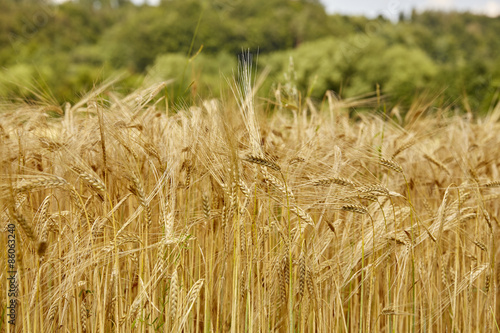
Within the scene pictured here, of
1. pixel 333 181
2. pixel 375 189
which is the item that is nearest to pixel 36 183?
pixel 333 181

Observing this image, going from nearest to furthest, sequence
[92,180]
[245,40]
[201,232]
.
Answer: [92,180] → [201,232] → [245,40]

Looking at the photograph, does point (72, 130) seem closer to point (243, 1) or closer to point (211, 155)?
point (211, 155)

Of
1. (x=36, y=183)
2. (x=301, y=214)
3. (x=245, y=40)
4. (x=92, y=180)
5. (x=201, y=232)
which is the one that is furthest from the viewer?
(x=245, y=40)

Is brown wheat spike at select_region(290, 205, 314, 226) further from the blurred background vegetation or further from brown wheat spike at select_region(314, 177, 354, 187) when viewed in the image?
the blurred background vegetation

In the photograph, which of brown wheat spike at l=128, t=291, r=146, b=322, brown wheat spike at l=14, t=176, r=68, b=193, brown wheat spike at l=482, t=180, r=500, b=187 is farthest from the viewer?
brown wheat spike at l=482, t=180, r=500, b=187

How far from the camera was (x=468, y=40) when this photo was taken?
139ft

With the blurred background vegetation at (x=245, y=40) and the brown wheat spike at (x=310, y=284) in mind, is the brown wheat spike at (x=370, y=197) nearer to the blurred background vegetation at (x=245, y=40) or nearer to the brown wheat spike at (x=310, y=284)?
the brown wheat spike at (x=310, y=284)

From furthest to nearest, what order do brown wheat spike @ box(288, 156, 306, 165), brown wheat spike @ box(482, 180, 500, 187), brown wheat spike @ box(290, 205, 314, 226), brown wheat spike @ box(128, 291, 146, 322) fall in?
brown wheat spike @ box(482, 180, 500, 187)
brown wheat spike @ box(288, 156, 306, 165)
brown wheat spike @ box(290, 205, 314, 226)
brown wheat spike @ box(128, 291, 146, 322)

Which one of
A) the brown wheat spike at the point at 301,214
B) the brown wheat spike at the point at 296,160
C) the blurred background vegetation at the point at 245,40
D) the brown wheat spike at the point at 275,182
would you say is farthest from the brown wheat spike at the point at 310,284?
the blurred background vegetation at the point at 245,40

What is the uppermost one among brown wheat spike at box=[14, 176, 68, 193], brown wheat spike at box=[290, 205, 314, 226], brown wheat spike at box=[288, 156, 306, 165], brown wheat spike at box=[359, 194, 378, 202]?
brown wheat spike at box=[288, 156, 306, 165]

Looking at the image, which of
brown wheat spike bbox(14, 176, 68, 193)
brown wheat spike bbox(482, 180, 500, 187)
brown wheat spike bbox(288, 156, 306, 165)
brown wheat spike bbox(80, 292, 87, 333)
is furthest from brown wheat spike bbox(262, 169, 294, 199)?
brown wheat spike bbox(482, 180, 500, 187)

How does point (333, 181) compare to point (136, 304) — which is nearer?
point (136, 304)

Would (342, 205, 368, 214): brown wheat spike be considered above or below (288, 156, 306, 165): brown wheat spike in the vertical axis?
below

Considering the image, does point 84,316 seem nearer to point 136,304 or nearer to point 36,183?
point 136,304
